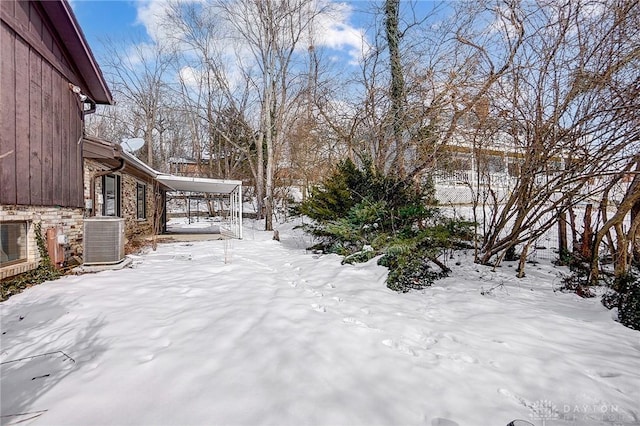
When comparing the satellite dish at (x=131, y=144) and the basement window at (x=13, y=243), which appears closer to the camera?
the basement window at (x=13, y=243)

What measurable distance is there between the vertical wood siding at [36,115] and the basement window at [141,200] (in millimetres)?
5213

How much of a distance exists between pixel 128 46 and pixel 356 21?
58.1ft

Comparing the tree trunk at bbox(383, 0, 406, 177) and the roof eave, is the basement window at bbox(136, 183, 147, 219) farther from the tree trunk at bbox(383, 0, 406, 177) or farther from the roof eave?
the tree trunk at bbox(383, 0, 406, 177)

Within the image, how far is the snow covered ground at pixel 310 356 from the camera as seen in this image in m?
1.94

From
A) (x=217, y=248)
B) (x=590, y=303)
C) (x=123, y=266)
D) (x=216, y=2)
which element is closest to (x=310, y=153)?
(x=216, y=2)

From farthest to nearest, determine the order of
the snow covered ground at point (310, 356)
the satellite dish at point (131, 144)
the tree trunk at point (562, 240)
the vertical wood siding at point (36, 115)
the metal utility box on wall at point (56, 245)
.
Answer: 1. the satellite dish at point (131, 144)
2. the tree trunk at point (562, 240)
3. the metal utility box on wall at point (56, 245)
4. the vertical wood siding at point (36, 115)
5. the snow covered ground at point (310, 356)

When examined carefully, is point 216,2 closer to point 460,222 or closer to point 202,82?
point 202,82

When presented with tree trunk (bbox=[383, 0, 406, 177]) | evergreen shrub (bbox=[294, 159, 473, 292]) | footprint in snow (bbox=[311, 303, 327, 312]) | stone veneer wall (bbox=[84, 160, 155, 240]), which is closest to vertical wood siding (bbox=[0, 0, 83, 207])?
stone veneer wall (bbox=[84, 160, 155, 240])

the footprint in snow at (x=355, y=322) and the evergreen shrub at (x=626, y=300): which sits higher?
the evergreen shrub at (x=626, y=300)

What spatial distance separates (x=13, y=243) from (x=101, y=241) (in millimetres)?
1355

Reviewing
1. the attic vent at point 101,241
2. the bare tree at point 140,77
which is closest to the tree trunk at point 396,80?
the attic vent at point 101,241

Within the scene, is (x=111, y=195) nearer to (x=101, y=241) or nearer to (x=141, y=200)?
(x=141, y=200)

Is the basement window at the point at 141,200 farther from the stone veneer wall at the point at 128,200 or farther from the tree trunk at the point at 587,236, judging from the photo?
the tree trunk at the point at 587,236

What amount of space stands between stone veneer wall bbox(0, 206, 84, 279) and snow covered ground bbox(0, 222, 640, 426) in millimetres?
398
